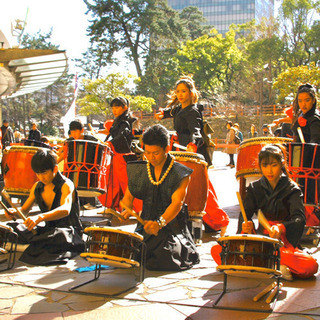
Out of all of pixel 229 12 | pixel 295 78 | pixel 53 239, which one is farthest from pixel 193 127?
pixel 229 12

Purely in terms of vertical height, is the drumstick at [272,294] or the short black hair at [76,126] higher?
the short black hair at [76,126]

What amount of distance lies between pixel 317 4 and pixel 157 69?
16.8m

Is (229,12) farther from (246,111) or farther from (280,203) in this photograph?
(280,203)

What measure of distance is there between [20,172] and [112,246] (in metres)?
3.86

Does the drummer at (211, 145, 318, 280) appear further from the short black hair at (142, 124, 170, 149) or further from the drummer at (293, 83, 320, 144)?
the drummer at (293, 83, 320, 144)

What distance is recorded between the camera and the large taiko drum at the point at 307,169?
5055 millimetres

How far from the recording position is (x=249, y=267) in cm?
310

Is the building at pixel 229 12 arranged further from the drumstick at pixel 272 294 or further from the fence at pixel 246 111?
the drumstick at pixel 272 294

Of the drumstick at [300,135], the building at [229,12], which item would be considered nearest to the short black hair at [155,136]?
the drumstick at [300,135]

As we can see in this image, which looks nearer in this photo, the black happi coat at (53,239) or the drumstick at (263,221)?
the drumstick at (263,221)

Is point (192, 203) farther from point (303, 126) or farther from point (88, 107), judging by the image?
point (88, 107)

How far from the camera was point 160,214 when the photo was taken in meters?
4.33

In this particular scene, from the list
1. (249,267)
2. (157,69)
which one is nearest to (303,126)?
(249,267)

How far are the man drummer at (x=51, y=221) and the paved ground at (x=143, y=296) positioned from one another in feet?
0.69
